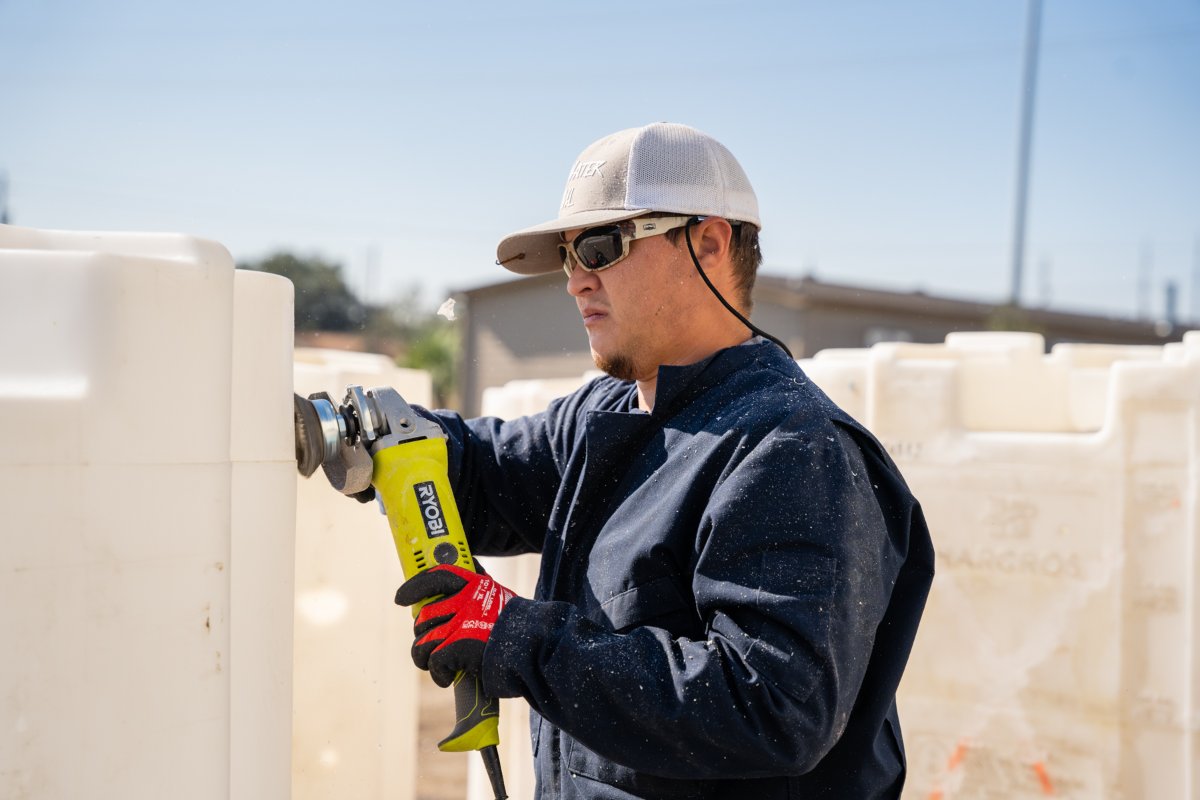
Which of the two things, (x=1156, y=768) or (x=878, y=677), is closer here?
(x=878, y=677)

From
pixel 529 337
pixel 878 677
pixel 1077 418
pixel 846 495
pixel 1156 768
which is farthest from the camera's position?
pixel 529 337

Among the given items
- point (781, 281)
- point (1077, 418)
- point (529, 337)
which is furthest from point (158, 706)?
point (529, 337)

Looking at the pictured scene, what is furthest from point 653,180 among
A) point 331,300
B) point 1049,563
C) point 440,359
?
point 331,300

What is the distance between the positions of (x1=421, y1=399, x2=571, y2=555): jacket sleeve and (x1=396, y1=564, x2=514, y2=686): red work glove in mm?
443

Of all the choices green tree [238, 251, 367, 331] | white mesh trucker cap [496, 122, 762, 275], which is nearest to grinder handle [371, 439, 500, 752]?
white mesh trucker cap [496, 122, 762, 275]

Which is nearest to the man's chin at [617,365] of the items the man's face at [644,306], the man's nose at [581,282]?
the man's face at [644,306]

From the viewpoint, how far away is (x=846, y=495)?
1.51 meters

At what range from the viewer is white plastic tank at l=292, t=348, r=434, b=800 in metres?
2.95

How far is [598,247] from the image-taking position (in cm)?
186

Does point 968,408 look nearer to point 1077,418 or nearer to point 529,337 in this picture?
point 1077,418

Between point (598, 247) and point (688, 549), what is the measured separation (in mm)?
572

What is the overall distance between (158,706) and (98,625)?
13cm

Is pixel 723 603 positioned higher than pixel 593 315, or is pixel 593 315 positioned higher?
pixel 593 315

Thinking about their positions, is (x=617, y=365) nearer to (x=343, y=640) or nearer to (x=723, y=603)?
(x=723, y=603)
